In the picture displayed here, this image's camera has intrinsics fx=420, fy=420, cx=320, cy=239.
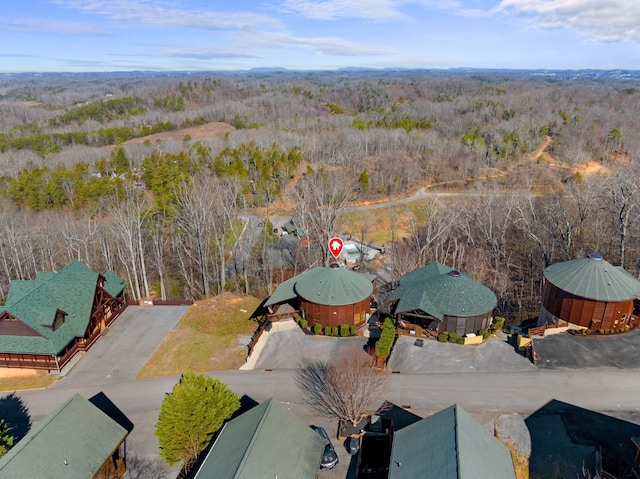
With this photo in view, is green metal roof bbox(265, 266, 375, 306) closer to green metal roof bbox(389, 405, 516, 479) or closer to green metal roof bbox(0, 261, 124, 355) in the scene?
green metal roof bbox(0, 261, 124, 355)

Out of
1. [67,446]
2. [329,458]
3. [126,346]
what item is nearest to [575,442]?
[329,458]

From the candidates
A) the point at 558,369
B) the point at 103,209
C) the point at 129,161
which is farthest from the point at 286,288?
the point at 129,161

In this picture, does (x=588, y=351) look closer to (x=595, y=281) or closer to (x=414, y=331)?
(x=595, y=281)

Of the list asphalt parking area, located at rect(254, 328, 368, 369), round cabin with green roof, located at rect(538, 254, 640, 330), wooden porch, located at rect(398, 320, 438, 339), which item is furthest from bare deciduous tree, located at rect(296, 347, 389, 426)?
round cabin with green roof, located at rect(538, 254, 640, 330)

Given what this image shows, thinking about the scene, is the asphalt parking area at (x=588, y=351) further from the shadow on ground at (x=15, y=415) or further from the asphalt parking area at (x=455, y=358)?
the shadow on ground at (x=15, y=415)

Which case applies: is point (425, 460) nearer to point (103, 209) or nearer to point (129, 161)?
point (103, 209)

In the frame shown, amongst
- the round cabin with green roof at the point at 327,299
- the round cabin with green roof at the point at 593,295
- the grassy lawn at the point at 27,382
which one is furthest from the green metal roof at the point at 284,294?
the round cabin with green roof at the point at 593,295
